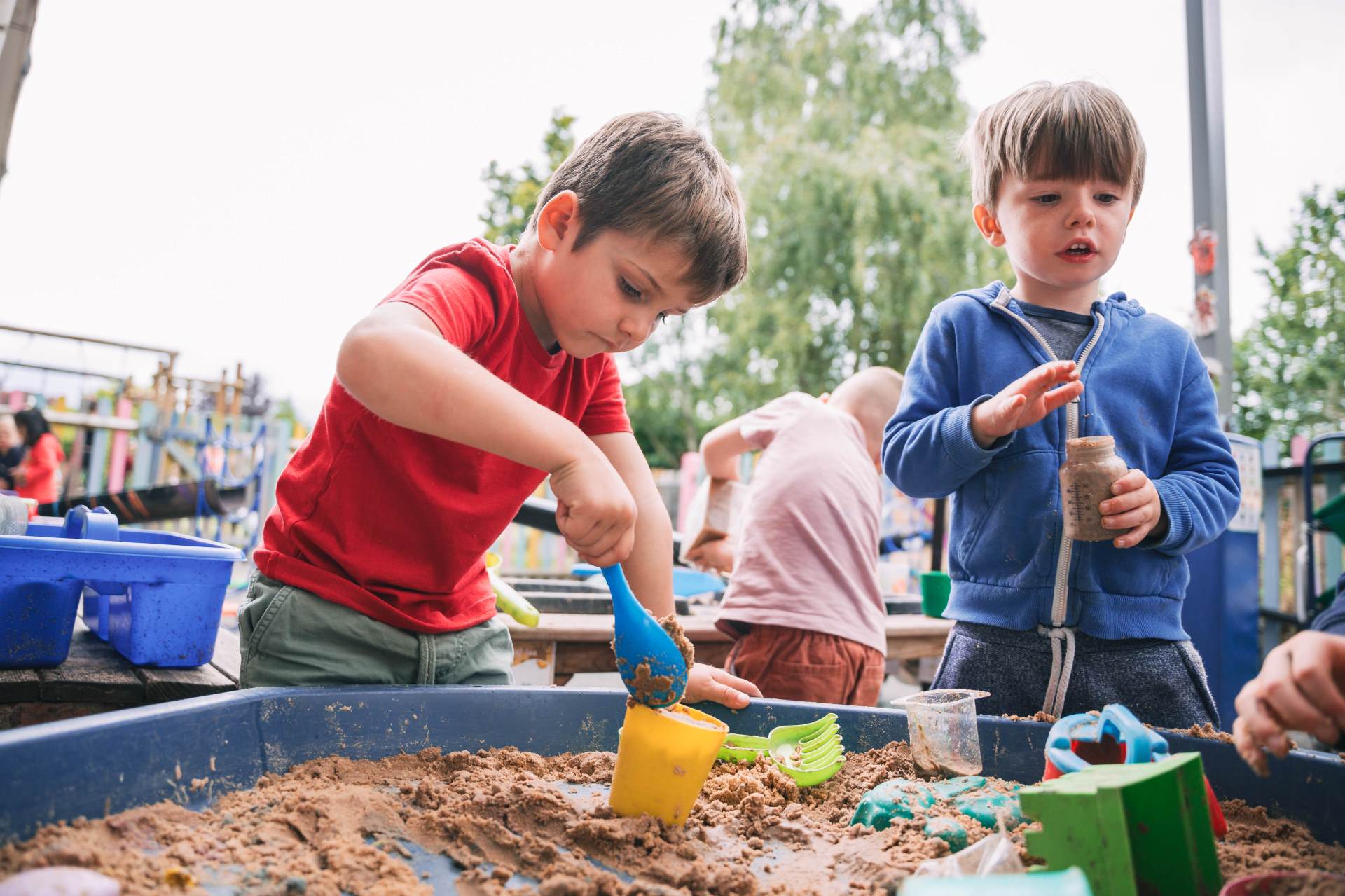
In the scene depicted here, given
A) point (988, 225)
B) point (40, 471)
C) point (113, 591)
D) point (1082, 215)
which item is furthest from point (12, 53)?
point (40, 471)

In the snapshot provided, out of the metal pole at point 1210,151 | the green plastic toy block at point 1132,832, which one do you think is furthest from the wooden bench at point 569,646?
the metal pole at point 1210,151

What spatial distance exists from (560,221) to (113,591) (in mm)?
1067

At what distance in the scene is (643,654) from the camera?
880 millimetres

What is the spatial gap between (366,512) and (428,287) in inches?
13.4

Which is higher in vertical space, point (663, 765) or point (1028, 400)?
point (1028, 400)

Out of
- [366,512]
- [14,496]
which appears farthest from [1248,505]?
[14,496]

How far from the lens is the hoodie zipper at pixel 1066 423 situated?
120 cm

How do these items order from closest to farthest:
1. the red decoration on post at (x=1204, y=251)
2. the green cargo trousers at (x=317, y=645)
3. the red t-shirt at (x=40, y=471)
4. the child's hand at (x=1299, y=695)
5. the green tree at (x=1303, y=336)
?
the child's hand at (x=1299, y=695) → the green cargo trousers at (x=317, y=645) → the red decoration on post at (x=1204, y=251) → the red t-shirt at (x=40, y=471) → the green tree at (x=1303, y=336)

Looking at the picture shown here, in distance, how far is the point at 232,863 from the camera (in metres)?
0.71

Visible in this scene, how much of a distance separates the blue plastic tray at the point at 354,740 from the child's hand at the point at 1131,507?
0.26 m

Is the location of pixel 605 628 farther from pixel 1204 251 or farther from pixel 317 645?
pixel 1204 251

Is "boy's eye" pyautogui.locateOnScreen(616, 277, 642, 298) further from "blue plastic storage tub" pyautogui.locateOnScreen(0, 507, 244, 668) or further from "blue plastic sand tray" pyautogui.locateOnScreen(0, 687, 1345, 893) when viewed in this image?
"blue plastic storage tub" pyautogui.locateOnScreen(0, 507, 244, 668)

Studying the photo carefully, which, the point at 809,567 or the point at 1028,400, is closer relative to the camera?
the point at 1028,400

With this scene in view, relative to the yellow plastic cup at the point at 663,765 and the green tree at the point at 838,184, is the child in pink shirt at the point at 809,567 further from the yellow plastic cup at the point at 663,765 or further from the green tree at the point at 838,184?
the green tree at the point at 838,184
